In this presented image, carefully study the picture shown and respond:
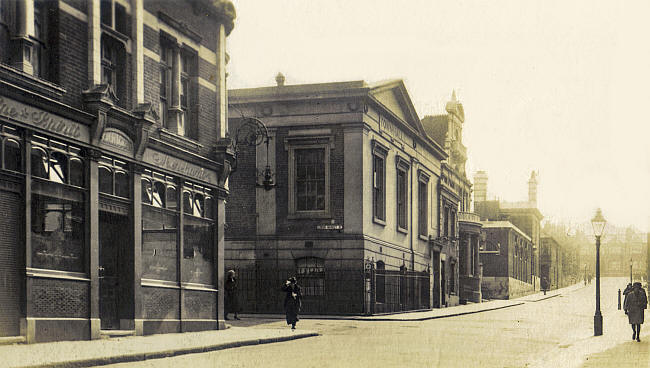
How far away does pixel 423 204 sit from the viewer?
44.8 m

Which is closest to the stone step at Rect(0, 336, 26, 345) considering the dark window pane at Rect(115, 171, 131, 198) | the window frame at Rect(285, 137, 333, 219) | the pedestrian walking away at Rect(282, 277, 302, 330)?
the dark window pane at Rect(115, 171, 131, 198)

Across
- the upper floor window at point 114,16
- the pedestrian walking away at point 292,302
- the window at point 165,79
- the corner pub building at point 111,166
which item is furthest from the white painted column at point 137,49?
the pedestrian walking away at point 292,302

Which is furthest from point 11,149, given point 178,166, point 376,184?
point 376,184

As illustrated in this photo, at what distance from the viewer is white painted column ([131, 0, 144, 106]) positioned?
1838 centimetres

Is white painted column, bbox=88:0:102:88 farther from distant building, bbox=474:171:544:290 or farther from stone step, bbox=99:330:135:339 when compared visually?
distant building, bbox=474:171:544:290

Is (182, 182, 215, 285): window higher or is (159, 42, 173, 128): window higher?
(159, 42, 173, 128): window

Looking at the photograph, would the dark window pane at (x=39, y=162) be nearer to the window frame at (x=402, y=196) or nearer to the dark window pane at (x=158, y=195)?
the dark window pane at (x=158, y=195)

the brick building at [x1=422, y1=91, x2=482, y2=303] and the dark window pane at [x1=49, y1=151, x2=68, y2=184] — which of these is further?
the brick building at [x1=422, y1=91, x2=482, y2=303]

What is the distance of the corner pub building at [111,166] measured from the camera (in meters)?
14.4

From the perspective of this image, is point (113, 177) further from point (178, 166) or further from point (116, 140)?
point (178, 166)

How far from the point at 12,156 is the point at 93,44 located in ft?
11.2

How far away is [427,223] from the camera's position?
148 ft

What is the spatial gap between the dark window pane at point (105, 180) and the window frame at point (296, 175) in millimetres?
16913

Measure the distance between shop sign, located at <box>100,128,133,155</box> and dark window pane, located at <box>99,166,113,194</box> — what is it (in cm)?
46
